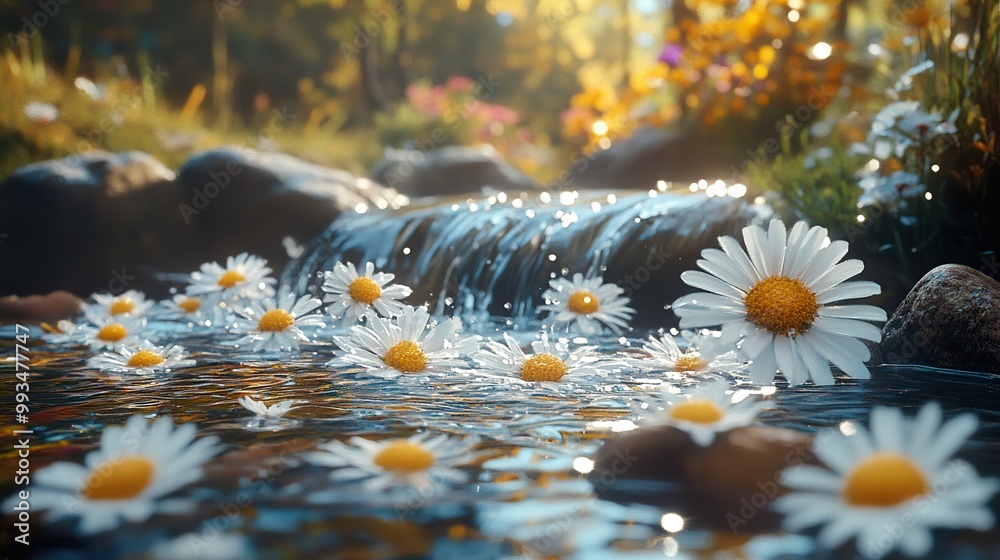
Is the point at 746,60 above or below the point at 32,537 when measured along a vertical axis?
above

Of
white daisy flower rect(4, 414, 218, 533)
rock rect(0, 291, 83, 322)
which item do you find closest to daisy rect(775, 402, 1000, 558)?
white daisy flower rect(4, 414, 218, 533)

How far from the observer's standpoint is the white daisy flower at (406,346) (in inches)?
123

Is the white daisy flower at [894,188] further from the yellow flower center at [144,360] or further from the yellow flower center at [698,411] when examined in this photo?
the yellow flower center at [144,360]

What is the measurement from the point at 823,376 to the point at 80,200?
7260 mm

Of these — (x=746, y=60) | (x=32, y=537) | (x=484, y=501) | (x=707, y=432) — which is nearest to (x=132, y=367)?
(x=32, y=537)

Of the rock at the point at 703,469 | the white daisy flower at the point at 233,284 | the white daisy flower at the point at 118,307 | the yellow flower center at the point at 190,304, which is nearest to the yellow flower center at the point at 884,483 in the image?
the rock at the point at 703,469

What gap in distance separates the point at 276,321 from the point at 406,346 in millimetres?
890

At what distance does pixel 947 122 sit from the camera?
421cm

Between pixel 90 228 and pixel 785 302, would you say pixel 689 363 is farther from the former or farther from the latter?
pixel 90 228

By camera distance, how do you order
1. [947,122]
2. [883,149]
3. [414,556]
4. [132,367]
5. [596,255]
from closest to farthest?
[414,556] → [132,367] → [947,122] → [883,149] → [596,255]

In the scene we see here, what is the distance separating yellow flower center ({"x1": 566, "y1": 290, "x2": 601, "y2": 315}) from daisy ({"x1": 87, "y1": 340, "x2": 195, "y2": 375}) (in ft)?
5.52

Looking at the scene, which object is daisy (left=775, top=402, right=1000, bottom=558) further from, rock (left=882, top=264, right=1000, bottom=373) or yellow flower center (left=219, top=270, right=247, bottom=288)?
yellow flower center (left=219, top=270, right=247, bottom=288)

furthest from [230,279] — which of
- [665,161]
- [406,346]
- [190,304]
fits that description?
[665,161]

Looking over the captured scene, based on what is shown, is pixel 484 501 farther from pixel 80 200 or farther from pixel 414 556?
pixel 80 200
